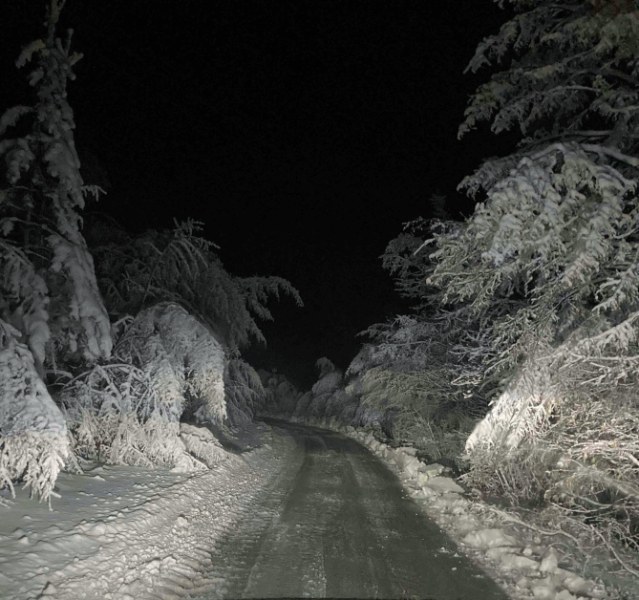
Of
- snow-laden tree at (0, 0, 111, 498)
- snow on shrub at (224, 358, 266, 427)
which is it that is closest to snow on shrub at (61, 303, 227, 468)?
snow-laden tree at (0, 0, 111, 498)

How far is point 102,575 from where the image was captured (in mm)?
4742

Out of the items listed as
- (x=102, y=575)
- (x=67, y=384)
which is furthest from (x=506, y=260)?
(x=67, y=384)

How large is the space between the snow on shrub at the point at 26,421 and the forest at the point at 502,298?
0.02 meters

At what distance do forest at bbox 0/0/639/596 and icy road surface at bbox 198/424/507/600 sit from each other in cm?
160

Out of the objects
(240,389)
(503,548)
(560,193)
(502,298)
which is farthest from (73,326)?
(240,389)

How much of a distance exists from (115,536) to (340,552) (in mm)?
2826

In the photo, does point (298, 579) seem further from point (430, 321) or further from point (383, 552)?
point (430, 321)

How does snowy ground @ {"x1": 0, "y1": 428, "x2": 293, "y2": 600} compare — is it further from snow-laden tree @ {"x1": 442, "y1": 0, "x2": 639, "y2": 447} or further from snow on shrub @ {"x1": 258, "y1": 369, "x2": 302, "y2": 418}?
snow on shrub @ {"x1": 258, "y1": 369, "x2": 302, "y2": 418}

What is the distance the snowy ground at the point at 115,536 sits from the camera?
447 centimetres

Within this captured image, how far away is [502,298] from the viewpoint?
34.7 ft

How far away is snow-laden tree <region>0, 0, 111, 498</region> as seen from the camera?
671 cm

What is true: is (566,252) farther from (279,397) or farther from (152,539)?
(279,397)

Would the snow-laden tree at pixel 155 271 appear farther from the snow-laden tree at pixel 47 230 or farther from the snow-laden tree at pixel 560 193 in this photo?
the snow-laden tree at pixel 560 193

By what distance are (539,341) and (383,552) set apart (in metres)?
3.51
